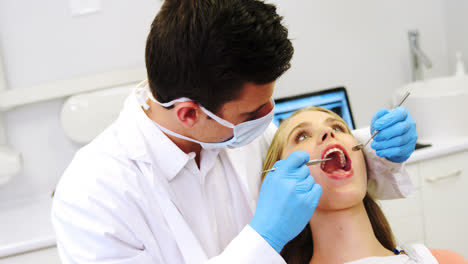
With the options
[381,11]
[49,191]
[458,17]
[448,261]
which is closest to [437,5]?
[458,17]

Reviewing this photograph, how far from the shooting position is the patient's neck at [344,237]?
4.62 ft

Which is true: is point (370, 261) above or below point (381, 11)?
below

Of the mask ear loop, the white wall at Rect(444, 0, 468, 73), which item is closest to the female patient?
the mask ear loop

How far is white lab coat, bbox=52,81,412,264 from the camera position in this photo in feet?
3.66

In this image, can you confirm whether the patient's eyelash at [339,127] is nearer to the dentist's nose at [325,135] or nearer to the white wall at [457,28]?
the dentist's nose at [325,135]

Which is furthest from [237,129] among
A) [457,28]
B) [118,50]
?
[457,28]

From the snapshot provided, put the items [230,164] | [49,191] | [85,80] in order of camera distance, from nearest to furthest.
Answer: [230,164] → [85,80] → [49,191]

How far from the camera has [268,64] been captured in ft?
3.50

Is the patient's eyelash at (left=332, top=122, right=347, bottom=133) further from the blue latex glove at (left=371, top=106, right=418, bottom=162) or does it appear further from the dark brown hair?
the dark brown hair

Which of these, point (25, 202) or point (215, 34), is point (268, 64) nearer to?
point (215, 34)

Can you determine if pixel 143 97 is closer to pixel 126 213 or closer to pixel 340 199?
pixel 126 213

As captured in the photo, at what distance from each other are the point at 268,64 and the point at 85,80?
1366 mm

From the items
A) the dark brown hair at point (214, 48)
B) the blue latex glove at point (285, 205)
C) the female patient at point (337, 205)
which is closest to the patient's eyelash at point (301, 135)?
the female patient at point (337, 205)

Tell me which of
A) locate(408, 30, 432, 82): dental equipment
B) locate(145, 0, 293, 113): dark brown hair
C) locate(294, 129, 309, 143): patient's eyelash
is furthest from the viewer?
locate(408, 30, 432, 82): dental equipment
